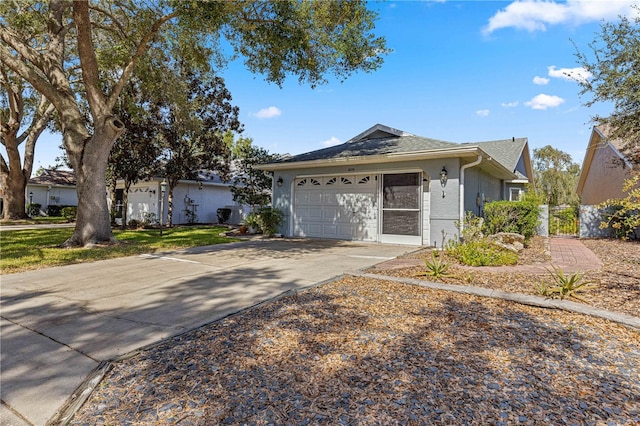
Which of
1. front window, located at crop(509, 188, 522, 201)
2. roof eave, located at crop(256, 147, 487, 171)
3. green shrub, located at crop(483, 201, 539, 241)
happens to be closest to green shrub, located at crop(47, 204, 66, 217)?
roof eave, located at crop(256, 147, 487, 171)

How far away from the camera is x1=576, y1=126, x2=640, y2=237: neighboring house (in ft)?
39.8

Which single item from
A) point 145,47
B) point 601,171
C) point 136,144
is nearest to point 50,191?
point 136,144

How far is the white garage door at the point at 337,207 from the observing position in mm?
10367

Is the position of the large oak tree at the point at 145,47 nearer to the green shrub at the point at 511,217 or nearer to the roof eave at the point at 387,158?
the roof eave at the point at 387,158

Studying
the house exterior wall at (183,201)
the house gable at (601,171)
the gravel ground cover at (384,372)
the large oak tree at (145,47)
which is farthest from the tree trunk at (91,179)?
the house gable at (601,171)

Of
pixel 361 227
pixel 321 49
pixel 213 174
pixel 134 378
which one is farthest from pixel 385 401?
pixel 213 174

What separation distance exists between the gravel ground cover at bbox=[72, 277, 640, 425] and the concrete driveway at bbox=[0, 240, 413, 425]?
36 cm

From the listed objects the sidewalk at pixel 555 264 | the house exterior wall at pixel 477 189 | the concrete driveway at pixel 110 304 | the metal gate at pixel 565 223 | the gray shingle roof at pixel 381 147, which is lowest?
the concrete driveway at pixel 110 304

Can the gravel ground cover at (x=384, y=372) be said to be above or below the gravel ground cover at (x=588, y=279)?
below

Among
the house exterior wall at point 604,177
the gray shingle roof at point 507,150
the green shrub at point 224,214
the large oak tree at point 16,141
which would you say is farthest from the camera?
the green shrub at point 224,214

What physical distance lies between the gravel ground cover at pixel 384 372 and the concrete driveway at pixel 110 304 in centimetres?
36

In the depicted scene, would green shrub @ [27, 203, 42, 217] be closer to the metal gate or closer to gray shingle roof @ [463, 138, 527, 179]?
gray shingle roof @ [463, 138, 527, 179]

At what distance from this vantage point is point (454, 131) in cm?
1947

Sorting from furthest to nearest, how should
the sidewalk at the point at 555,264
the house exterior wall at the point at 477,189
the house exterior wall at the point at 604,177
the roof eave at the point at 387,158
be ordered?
1. the house exterior wall at the point at 604,177
2. the house exterior wall at the point at 477,189
3. the roof eave at the point at 387,158
4. the sidewalk at the point at 555,264
